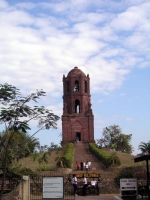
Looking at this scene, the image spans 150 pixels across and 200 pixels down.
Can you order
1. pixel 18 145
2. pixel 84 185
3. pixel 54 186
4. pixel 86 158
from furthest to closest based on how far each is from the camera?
pixel 86 158 < pixel 18 145 < pixel 84 185 < pixel 54 186

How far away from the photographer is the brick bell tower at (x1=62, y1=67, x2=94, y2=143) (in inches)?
2015

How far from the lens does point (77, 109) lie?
53.9 meters

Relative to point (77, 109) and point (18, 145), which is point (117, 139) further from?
point (18, 145)

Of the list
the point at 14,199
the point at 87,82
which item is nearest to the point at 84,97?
the point at 87,82

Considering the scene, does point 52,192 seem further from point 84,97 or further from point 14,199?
point 84,97

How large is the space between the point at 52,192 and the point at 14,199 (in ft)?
5.59

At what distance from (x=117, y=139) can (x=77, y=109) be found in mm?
10993

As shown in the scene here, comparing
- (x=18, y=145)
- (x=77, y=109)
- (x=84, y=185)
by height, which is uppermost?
(x=77, y=109)

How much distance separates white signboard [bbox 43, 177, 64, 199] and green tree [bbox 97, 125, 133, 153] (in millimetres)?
44760

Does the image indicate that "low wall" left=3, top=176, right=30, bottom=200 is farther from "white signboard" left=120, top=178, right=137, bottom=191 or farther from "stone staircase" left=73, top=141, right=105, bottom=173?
"stone staircase" left=73, top=141, right=105, bottom=173

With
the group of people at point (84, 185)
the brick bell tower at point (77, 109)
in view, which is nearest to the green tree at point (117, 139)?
the brick bell tower at point (77, 109)

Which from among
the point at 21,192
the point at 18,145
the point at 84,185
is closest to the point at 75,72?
the point at 18,145

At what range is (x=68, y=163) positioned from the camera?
2666 centimetres

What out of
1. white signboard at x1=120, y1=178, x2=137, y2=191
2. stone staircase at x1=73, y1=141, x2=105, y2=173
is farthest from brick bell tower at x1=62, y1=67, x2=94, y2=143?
white signboard at x1=120, y1=178, x2=137, y2=191
